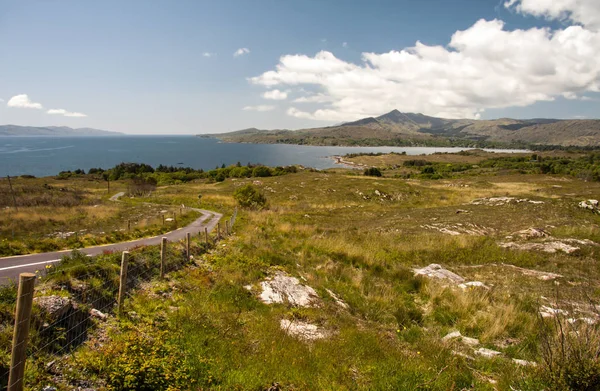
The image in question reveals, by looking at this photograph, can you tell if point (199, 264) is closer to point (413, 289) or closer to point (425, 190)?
point (413, 289)

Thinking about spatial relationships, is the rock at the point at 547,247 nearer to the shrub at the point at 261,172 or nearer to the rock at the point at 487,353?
the rock at the point at 487,353

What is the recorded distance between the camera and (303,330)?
779 centimetres

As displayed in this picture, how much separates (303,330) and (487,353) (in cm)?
446

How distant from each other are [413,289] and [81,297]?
37.3ft

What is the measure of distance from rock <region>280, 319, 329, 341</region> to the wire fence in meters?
4.17

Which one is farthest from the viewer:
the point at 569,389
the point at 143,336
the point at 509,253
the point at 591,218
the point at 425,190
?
the point at 425,190

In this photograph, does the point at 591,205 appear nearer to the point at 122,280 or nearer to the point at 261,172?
the point at 122,280

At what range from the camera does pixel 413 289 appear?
493 inches

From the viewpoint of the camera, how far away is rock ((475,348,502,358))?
7.10 meters

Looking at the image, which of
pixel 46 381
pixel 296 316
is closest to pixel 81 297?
pixel 46 381

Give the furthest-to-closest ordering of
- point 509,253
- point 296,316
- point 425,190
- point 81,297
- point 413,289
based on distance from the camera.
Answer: point 425,190 < point 509,253 < point 413,289 < point 296,316 < point 81,297

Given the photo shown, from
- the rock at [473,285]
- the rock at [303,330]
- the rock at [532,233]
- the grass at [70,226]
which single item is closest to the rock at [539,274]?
the rock at [473,285]

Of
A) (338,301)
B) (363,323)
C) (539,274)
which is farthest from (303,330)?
(539,274)

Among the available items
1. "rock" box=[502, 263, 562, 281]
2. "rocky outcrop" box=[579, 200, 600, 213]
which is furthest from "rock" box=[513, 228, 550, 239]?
"rocky outcrop" box=[579, 200, 600, 213]
